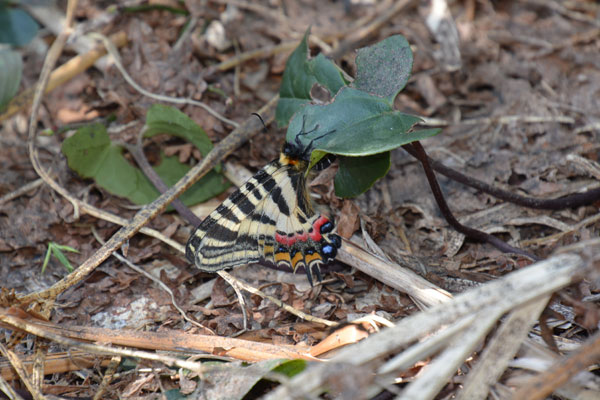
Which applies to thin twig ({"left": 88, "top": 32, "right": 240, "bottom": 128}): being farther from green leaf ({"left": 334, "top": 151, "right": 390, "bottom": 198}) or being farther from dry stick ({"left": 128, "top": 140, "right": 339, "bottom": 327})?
green leaf ({"left": 334, "top": 151, "right": 390, "bottom": 198})

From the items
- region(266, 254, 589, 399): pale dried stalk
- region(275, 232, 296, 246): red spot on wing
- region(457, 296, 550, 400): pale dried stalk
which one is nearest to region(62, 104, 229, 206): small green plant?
region(275, 232, 296, 246): red spot on wing

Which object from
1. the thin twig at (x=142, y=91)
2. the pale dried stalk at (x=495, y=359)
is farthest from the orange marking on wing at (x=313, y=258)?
the thin twig at (x=142, y=91)

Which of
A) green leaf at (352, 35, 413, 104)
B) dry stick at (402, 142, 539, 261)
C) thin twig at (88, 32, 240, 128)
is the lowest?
dry stick at (402, 142, 539, 261)

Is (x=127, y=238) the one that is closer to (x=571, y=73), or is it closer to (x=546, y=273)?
(x=546, y=273)

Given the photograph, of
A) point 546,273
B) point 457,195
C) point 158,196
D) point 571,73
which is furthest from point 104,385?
point 571,73

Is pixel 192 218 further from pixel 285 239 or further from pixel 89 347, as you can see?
pixel 89 347

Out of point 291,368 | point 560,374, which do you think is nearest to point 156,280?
point 291,368
